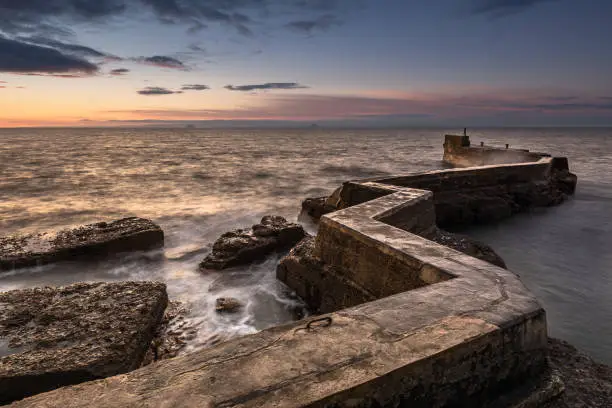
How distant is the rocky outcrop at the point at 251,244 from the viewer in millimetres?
6574

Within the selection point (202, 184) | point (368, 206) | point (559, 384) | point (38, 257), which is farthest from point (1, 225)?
point (559, 384)

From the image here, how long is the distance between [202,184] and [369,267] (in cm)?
1667

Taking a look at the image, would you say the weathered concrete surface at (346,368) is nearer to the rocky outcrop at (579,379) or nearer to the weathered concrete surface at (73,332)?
the rocky outcrop at (579,379)

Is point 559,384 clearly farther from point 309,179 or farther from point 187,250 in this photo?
point 309,179

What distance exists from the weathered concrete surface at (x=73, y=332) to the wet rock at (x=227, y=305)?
88 cm

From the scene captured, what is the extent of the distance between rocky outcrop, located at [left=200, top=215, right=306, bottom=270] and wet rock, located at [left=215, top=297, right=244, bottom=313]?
4.04 ft

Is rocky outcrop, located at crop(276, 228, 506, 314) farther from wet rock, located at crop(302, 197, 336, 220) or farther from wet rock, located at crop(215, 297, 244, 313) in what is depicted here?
wet rock, located at crop(302, 197, 336, 220)

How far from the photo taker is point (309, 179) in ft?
73.5

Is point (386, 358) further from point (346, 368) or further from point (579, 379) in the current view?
point (579, 379)

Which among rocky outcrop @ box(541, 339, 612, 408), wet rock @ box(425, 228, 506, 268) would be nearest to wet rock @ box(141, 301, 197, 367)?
rocky outcrop @ box(541, 339, 612, 408)

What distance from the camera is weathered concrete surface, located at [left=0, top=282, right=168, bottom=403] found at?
302 centimetres

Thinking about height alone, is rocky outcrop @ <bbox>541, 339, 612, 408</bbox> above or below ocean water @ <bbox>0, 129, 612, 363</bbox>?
above

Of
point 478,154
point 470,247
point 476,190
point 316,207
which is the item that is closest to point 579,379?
point 470,247

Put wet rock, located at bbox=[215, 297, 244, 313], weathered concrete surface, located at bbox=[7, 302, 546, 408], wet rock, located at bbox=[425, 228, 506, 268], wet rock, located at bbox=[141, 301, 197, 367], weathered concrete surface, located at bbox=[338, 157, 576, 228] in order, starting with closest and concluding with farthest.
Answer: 1. weathered concrete surface, located at bbox=[7, 302, 546, 408]
2. wet rock, located at bbox=[141, 301, 197, 367]
3. wet rock, located at bbox=[215, 297, 244, 313]
4. wet rock, located at bbox=[425, 228, 506, 268]
5. weathered concrete surface, located at bbox=[338, 157, 576, 228]
